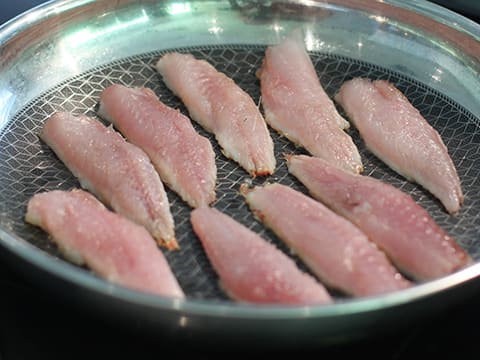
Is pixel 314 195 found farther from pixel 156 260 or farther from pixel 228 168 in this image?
pixel 156 260

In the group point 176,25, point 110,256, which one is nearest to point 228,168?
point 110,256

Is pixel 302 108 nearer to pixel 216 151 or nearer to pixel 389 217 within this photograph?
pixel 216 151

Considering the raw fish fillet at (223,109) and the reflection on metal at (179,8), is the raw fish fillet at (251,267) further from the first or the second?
the reflection on metal at (179,8)

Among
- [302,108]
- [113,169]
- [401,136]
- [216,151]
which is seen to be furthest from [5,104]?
[401,136]

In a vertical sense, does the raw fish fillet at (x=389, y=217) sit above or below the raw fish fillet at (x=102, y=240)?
above

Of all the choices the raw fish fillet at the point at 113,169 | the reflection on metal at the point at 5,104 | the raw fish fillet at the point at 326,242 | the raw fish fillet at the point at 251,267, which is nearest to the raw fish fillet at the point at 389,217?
the raw fish fillet at the point at 326,242
